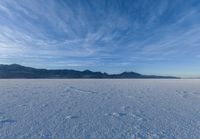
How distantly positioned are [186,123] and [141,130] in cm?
138

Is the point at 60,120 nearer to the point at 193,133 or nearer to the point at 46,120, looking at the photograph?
the point at 46,120

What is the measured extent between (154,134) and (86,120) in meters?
1.77

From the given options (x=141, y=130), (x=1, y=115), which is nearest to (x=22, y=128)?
(x=1, y=115)

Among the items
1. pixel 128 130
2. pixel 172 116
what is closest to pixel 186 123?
pixel 172 116

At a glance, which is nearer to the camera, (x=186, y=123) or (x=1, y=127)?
(x=1, y=127)

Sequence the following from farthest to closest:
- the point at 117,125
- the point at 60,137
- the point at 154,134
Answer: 1. the point at 117,125
2. the point at 154,134
3. the point at 60,137

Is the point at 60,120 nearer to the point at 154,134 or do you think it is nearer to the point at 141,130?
the point at 141,130

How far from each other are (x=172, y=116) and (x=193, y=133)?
1.28 m

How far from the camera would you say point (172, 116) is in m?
4.49

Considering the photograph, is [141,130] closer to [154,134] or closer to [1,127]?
[154,134]

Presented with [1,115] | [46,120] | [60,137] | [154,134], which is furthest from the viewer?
[1,115]

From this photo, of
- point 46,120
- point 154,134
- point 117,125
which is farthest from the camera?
point 46,120

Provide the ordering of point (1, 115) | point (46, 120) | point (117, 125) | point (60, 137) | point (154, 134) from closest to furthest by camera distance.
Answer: point (60, 137) < point (154, 134) < point (117, 125) < point (46, 120) < point (1, 115)

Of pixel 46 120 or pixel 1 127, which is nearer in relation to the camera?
pixel 1 127
